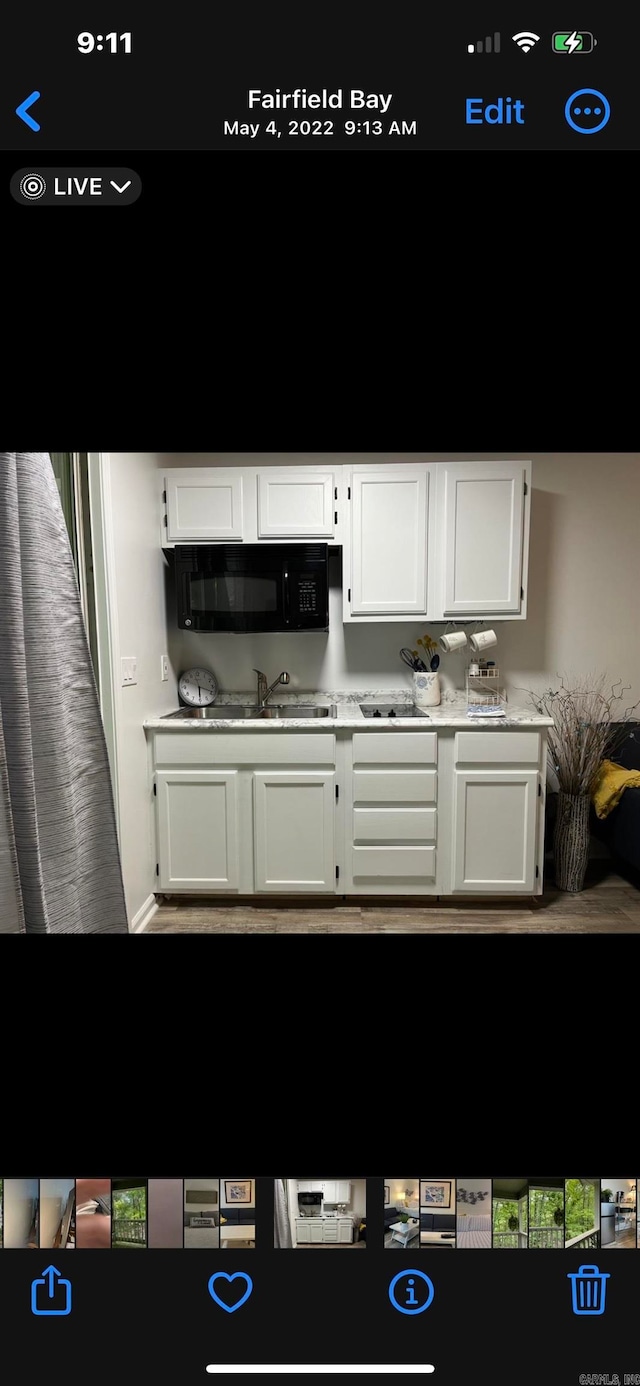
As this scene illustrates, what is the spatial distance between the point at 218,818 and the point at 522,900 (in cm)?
115

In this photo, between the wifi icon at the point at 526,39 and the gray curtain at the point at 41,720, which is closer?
the wifi icon at the point at 526,39

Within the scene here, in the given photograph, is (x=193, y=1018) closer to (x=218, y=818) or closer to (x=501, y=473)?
(x=218, y=818)

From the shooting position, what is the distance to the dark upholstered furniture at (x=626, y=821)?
7.86 feet

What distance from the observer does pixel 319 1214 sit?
35cm

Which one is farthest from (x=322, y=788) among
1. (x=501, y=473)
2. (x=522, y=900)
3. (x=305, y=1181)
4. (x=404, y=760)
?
(x=305, y=1181)

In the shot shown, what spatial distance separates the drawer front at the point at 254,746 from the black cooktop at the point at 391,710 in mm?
280

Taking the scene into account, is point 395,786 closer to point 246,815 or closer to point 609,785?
point 246,815

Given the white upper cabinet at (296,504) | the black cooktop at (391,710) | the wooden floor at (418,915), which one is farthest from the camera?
the black cooktop at (391,710)

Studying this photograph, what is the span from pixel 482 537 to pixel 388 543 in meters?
0.34

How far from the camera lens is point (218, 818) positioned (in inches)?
95.5

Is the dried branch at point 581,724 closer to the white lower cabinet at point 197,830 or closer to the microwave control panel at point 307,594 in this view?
the microwave control panel at point 307,594

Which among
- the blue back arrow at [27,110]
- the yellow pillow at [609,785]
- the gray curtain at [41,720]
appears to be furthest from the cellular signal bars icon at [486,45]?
the yellow pillow at [609,785]

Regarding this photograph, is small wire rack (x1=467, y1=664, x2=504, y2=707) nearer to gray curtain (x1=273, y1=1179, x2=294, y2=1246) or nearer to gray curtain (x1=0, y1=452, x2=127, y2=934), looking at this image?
gray curtain (x1=0, y1=452, x2=127, y2=934)
